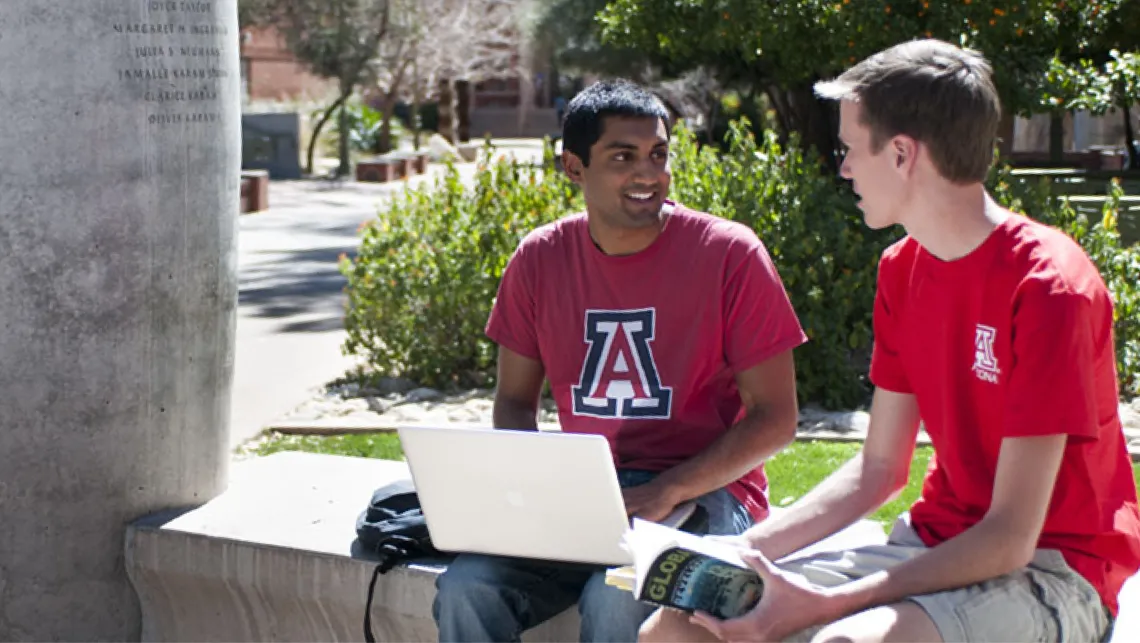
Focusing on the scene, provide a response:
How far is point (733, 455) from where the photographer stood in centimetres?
338

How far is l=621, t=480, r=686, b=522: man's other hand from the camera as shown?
129 inches

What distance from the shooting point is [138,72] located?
4.11 m

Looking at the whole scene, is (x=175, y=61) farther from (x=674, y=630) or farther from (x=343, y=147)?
(x=343, y=147)

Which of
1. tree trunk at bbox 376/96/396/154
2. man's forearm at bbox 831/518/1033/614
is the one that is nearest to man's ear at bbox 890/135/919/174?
man's forearm at bbox 831/518/1033/614

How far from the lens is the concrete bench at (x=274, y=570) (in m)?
3.87

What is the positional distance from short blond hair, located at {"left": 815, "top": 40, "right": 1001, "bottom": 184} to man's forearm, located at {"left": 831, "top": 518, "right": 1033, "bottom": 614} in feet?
1.99

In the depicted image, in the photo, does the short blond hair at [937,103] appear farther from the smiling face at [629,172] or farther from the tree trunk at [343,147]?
the tree trunk at [343,147]

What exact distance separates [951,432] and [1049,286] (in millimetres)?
387

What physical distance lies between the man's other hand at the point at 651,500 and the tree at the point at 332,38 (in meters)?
25.7

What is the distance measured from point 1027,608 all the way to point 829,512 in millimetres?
496

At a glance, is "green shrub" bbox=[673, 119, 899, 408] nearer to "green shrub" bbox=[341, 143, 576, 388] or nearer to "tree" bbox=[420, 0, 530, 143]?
"green shrub" bbox=[341, 143, 576, 388]

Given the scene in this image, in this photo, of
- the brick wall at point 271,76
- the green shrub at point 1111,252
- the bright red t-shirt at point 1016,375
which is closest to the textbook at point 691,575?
the bright red t-shirt at point 1016,375

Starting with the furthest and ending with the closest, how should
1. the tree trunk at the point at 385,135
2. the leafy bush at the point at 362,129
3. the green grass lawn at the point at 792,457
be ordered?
the leafy bush at the point at 362,129
the tree trunk at the point at 385,135
the green grass lawn at the point at 792,457

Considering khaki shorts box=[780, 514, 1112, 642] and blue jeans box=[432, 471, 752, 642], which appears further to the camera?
blue jeans box=[432, 471, 752, 642]
